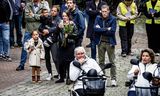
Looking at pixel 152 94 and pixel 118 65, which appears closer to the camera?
pixel 152 94

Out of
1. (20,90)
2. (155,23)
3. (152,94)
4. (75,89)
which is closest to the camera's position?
(152,94)

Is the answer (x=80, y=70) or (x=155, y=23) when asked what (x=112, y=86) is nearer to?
(x=80, y=70)

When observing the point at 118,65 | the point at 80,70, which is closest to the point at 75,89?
the point at 80,70

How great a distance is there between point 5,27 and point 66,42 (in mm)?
3767

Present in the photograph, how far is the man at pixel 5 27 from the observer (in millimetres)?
15415

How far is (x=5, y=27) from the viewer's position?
15.6 meters

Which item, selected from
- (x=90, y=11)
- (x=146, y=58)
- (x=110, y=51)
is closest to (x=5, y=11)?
(x=90, y=11)

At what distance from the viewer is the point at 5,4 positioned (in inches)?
607

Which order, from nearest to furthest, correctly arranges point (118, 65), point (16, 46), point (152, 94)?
1. point (152, 94)
2. point (118, 65)
3. point (16, 46)

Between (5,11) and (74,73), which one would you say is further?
(5,11)

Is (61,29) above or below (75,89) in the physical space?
above

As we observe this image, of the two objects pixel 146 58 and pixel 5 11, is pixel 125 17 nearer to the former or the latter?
pixel 5 11

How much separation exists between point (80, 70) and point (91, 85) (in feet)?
2.80

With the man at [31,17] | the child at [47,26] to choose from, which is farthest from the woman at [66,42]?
the man at [31,17]
